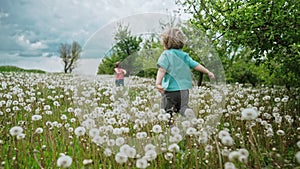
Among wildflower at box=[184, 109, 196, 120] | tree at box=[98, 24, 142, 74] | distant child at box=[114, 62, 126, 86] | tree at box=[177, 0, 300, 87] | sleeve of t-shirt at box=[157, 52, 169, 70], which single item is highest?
tree at box=[177, 0, 300, 87]

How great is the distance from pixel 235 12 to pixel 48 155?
4507 millimetres

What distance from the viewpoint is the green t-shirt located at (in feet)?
16.9

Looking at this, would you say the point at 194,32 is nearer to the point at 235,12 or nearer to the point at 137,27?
the point at 235,12

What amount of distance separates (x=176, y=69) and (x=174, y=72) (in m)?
→ 0.06

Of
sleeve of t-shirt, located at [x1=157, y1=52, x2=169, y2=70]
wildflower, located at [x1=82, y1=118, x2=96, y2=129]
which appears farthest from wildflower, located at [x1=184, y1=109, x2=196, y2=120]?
wildflower, located at [x1=82, y1=118, x2=96, y2=129]

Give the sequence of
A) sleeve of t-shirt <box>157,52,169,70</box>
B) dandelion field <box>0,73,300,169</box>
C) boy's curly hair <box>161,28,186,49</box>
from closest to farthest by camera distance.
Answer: dandelion field <box>0,73,300,169</box> < sleeve of t-shirt <box>157,52,169,70</box> < boy's curly hair <box>161,28,186,49</box>

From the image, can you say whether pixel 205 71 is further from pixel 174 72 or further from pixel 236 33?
pixel 236 33

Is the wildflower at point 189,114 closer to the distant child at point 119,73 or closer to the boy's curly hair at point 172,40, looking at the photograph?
the boy's curly hair at point 172,40

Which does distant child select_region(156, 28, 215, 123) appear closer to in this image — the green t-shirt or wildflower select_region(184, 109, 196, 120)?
the green t-shirt

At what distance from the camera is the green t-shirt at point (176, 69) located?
5.16m

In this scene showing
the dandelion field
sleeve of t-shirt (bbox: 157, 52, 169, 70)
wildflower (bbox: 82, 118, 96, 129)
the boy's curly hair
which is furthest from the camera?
the boy's curly hair

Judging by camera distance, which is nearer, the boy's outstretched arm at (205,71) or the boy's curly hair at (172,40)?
A: the boy's outstretched arm at (205,71)

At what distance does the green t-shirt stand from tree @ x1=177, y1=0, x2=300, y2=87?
185cm

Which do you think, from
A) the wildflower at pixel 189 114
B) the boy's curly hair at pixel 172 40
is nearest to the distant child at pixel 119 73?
the boy's curly hair at pixel 172 40
